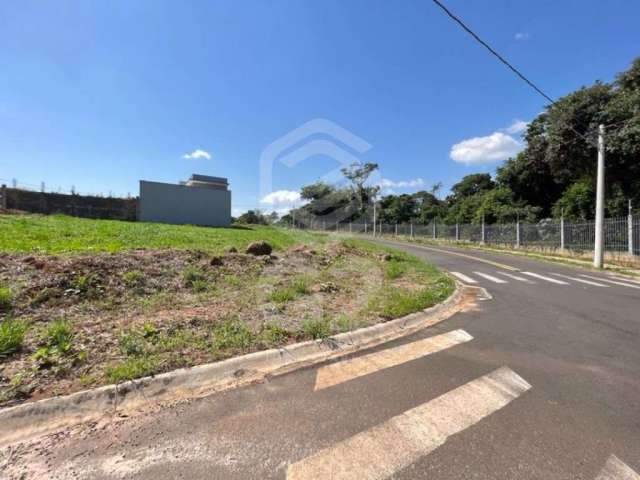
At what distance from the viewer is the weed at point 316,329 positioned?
13.3ft

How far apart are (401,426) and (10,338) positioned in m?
3.96

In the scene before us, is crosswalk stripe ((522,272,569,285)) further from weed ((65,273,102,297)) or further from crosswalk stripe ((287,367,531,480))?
weed ((65,273,102,297))

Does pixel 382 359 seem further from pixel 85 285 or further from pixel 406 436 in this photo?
pixel 85 285

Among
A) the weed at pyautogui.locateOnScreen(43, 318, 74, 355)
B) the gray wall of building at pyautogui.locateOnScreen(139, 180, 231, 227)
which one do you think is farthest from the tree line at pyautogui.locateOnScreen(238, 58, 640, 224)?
the gray wall of building at pyautogui.locateOnScreen(139, 180, 231, 227)

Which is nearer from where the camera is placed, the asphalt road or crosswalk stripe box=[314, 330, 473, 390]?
the asphalt road

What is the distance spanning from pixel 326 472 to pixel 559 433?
179cm

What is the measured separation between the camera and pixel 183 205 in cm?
3359

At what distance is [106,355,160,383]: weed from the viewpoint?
2.78 m

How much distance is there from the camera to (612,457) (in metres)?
2.03

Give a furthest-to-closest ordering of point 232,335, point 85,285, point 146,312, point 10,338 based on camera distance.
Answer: point 85,285 < point 146,312 < point 232,335 < point 10,338

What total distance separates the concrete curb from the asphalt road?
8.1 inches

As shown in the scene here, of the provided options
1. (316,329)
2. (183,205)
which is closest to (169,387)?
(316,329)

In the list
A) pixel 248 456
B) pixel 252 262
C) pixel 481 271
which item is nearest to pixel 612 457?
pixel 248 456

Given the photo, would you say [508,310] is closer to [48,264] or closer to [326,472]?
[326,472]
